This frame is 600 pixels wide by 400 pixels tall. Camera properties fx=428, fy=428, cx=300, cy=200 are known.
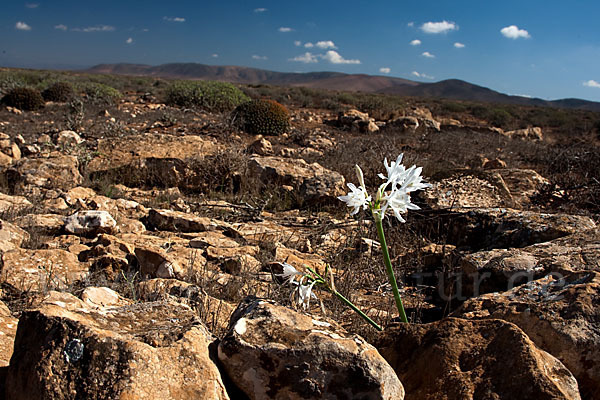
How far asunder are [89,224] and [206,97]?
11.5 metres

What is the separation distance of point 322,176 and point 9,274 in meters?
3.58

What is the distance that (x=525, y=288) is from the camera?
2.02 m

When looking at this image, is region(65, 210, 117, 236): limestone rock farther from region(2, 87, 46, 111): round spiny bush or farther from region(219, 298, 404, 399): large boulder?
region(2, 87, 46, 111): round spiny bush

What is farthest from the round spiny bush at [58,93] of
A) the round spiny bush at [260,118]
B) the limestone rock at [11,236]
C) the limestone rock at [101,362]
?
the limestone rock at [101,362]

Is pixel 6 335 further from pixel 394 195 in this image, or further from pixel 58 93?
pixel 58 93

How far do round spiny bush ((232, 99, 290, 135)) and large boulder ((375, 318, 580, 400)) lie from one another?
8558mm

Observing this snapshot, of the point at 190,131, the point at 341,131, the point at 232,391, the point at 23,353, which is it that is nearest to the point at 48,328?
the point at 23,353

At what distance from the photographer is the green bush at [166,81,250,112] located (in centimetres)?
1423

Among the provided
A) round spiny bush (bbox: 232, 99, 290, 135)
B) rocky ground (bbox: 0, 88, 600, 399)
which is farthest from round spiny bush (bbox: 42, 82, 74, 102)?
rocky ground (bbox: 0, 88, 600, 399)

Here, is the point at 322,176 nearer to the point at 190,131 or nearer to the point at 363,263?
the point at 363,263

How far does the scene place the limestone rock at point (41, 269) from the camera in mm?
2506

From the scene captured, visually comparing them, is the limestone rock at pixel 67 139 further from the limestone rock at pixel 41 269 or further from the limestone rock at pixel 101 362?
the limestone rock at pixel 101 362

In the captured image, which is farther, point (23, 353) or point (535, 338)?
point (535, 338)

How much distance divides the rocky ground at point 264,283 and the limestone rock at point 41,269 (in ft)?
0.04
